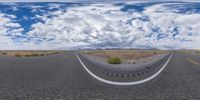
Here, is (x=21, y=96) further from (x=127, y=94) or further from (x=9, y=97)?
(x=127, y=94)

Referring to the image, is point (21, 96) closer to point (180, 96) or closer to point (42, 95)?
point (42, 95)

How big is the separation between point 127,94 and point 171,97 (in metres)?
0.98

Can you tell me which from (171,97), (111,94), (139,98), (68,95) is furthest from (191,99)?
(68,95)

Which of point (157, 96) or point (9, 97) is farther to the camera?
point (157, 96)

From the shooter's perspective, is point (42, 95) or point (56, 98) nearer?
point (56, 98)

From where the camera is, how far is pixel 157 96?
848 centimetres

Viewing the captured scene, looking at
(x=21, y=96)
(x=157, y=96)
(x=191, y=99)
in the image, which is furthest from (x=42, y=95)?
(x=191, y=99)

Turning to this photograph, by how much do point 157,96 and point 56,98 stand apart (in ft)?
6.96

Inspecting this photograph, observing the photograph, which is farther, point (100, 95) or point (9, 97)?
point (100, 95)

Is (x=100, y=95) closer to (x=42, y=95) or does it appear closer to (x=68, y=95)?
(x=68, y=95)

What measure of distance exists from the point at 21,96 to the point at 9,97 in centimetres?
29

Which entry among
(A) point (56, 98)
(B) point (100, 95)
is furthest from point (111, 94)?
(A) point (56, 98)

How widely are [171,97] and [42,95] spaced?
2643 mm

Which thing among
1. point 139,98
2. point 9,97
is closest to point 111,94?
point 139,98
